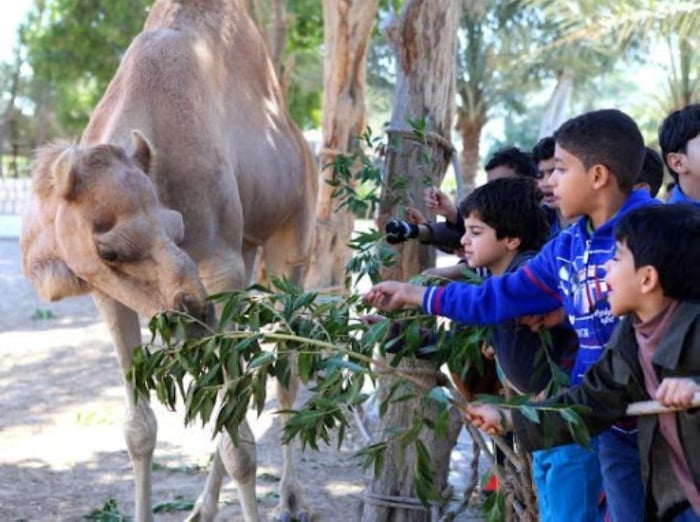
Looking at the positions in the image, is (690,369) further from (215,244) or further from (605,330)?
(215,244)

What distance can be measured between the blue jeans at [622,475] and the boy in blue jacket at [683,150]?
3.83 feet

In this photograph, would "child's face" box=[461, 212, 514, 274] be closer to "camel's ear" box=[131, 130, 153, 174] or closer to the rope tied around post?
the rope tied around post

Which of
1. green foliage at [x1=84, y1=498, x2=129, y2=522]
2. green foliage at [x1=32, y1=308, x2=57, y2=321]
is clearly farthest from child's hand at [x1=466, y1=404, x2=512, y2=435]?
green foliage at [x1=32, y1=308, x2=57, y2=321]

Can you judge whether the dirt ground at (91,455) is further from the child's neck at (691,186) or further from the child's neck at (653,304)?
the child's neck at (653,304)

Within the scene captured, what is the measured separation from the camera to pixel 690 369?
2.78 metres

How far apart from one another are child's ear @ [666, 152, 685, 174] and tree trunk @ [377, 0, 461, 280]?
1.27 m

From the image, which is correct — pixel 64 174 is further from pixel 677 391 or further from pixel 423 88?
pixel 677 391

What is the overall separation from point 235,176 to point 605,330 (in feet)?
10.5

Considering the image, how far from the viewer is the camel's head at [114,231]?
463 cm

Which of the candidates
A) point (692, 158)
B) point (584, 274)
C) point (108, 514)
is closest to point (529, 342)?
point (584, 274)

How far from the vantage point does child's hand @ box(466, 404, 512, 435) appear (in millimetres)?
2982

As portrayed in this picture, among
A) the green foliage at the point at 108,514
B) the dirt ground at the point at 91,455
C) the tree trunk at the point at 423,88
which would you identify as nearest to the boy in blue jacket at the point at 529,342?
the tree trunk at the point at 423,88

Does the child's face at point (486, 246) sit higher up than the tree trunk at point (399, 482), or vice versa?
the child's face at point (486, 246)

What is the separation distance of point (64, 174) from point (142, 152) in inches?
17.1
